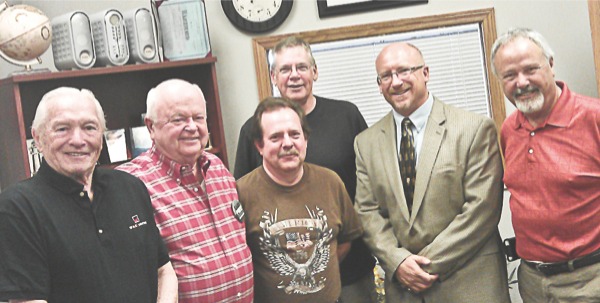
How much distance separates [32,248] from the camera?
183 centimetres

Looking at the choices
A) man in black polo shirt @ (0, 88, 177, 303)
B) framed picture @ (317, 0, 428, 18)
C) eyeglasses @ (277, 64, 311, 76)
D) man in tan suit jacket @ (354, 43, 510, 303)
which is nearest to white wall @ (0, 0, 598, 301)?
framed picture @ (317, 0, 428, 18)

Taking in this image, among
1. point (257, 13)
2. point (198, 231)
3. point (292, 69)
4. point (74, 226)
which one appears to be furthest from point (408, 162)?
point (257, 13)

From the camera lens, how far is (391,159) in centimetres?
283

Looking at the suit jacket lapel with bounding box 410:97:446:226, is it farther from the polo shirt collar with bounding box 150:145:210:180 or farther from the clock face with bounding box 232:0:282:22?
the clock face with bounding box 232:0:282:22

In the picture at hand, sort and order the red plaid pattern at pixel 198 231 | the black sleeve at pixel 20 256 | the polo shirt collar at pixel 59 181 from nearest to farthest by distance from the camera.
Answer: the black sleeve at pixel 20 256 < the polo shirt collar at pixel 59 181 < the red plaid pattern at pixel 198 231

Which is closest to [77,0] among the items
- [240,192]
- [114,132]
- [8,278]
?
[114,132]

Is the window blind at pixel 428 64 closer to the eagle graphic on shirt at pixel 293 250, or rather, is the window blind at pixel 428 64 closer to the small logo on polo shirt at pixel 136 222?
the eagle graphic on shirt at pixel 293 250

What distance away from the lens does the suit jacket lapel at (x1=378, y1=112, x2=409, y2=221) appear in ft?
9.09

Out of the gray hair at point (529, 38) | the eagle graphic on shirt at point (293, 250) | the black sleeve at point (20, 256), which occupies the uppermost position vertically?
the gray hair at point (529, 38)

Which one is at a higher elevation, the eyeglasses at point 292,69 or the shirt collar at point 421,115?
the eyeglasses at point 292,69

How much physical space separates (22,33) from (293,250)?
5.96 feet

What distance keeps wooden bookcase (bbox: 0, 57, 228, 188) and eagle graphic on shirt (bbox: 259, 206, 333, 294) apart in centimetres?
125

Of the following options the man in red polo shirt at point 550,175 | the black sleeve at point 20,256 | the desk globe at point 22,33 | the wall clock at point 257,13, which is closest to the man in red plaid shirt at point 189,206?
the black sleeve at point 20,256

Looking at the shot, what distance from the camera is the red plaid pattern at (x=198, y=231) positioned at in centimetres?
230
